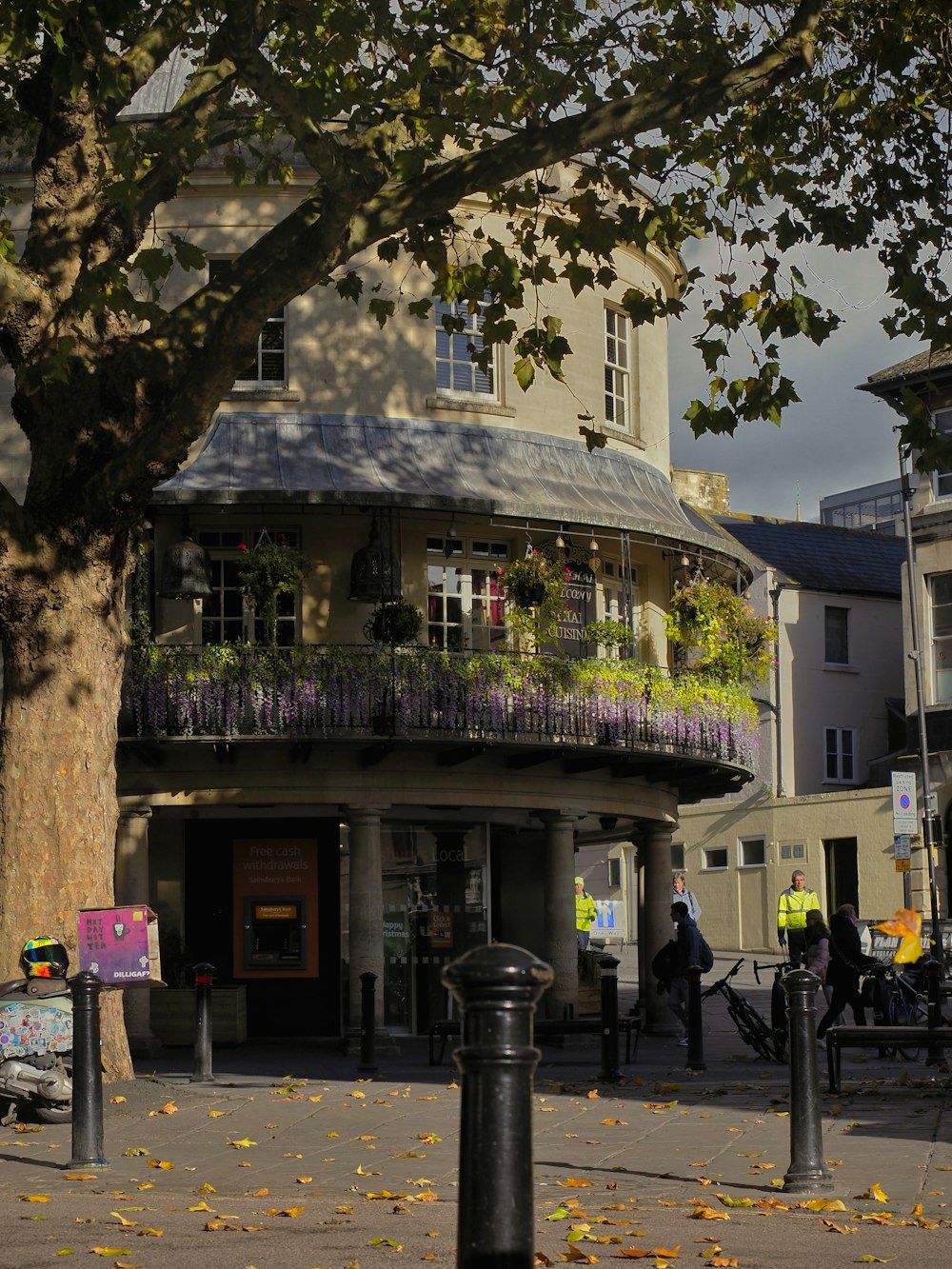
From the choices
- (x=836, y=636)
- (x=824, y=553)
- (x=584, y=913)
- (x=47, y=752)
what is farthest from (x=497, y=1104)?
(x=824, y=553)

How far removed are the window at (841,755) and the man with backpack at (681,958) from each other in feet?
97.5

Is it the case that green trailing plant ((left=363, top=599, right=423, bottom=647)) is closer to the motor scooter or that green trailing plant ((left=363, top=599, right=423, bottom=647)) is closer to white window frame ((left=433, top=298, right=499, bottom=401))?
white window frame ((left=433, top=298, right=499, bottom=401))

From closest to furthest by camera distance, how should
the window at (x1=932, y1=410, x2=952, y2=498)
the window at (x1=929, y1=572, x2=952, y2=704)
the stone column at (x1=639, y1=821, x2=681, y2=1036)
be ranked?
the stone column at (x1=639, y1=821, x2=681, y2=1036) < the window at (x1=929, y1=572, x2=952, y2=704) < the window at (x1=932, y1=410, x2=952, y2=498)

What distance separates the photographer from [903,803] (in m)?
31.8

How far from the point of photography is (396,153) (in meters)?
15.8

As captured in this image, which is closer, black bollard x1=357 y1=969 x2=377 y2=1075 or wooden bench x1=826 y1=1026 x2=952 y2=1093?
wooden bench x1=826 y1=1026 x2=952 y2=1093

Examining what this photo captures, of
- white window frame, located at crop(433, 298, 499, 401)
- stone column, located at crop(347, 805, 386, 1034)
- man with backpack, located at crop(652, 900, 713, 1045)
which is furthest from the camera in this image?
white window frame, located at crop(433, 298, 499, 401)

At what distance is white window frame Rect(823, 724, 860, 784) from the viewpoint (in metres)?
53.2

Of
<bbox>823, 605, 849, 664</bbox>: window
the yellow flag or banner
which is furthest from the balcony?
<bbox>823, 605, 849, 664</bbox>: window

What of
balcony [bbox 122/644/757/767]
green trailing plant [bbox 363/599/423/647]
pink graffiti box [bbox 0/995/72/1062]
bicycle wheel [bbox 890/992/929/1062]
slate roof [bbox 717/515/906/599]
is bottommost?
bicycle wheel [bbox 890/992/929/1062]

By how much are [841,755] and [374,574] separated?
3026 centimetres

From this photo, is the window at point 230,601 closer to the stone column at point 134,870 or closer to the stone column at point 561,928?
the stone column at point 134,870

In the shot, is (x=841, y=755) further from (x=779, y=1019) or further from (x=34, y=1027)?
(x=34, y=1027)

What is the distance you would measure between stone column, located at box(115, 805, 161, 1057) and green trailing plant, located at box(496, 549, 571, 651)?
5319mm
